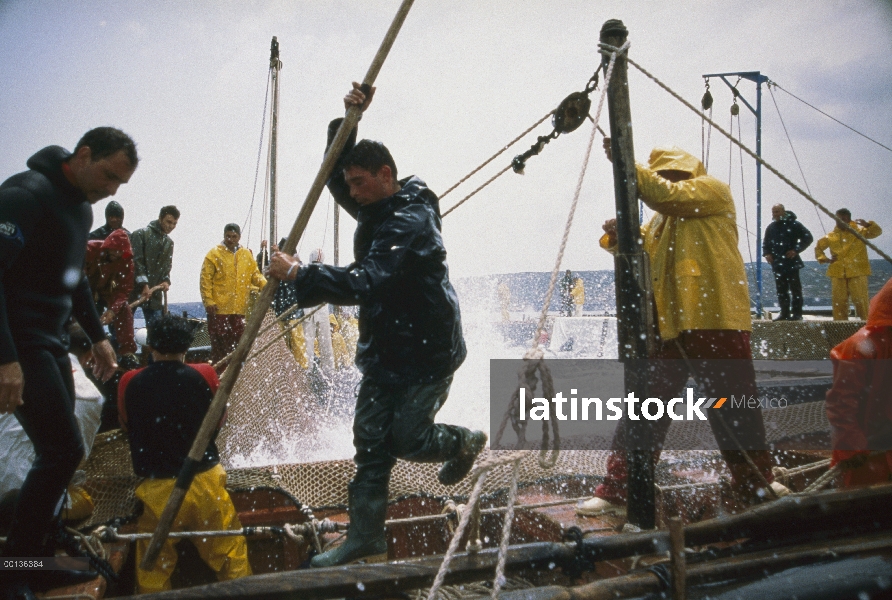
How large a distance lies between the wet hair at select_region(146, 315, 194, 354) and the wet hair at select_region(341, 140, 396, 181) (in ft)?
4.12

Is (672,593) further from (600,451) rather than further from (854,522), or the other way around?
(600,451)

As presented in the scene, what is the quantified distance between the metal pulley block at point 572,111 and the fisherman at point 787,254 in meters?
8.41

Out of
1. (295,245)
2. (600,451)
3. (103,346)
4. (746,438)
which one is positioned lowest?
(600,451)

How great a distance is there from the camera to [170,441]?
269 centimetres

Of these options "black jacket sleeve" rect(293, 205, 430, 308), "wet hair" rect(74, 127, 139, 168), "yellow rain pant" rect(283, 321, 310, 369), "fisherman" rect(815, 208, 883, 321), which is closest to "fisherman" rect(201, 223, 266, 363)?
"yellow rain pant" rect(283, 321, 310, 369)

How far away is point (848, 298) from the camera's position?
9.20 m

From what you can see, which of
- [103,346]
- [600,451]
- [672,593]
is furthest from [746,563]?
[103,346]

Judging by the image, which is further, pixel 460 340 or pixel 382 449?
pixel 460 340

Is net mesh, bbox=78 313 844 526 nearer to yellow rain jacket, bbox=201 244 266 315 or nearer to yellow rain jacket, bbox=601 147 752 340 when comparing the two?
yellow rain jacket, bbox=601 147 752 340

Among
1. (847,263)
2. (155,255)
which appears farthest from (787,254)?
(155,255)

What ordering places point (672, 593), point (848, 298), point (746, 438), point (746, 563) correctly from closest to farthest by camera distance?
point (672, 593) < point (746, 563) < point (746, 438) < point (848, 298)

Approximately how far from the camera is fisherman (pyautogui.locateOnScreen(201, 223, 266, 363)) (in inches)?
281

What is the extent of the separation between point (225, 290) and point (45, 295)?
539cm

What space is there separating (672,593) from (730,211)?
2.15m
